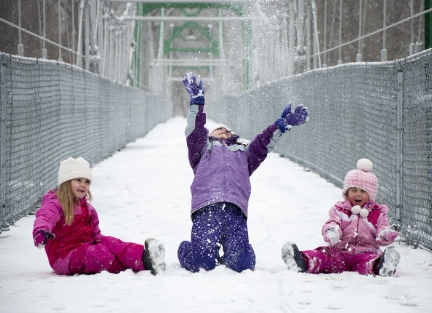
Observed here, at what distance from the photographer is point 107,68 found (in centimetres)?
2581

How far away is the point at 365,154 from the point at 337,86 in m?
2.43

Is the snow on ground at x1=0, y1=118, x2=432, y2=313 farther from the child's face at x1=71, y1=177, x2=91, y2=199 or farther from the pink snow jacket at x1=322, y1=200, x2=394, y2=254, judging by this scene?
the child's face at x1=71, y1=177, x2=91, y2=199

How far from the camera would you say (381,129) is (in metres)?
7.75

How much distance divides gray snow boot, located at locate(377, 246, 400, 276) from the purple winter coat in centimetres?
98

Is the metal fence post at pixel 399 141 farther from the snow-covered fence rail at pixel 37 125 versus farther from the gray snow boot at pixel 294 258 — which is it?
the snow-covered fence rail at pixel 37 125

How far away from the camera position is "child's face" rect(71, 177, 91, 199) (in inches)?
197

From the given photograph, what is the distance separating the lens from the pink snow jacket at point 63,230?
4805 mm

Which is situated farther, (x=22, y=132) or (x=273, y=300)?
(x=22, y=132)

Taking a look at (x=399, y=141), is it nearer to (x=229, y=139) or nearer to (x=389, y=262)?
(x=229, y=139)

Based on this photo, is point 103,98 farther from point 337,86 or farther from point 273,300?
point 273,300

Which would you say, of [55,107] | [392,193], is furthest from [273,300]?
[55,107]

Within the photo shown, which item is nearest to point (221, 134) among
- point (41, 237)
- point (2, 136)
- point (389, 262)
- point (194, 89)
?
point (194, 89)

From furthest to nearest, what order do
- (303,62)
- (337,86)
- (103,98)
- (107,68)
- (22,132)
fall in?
(107,68) < (303,62) < (103,98) < (337,86) < (22,132)

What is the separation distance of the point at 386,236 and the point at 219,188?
1093 millimetres
